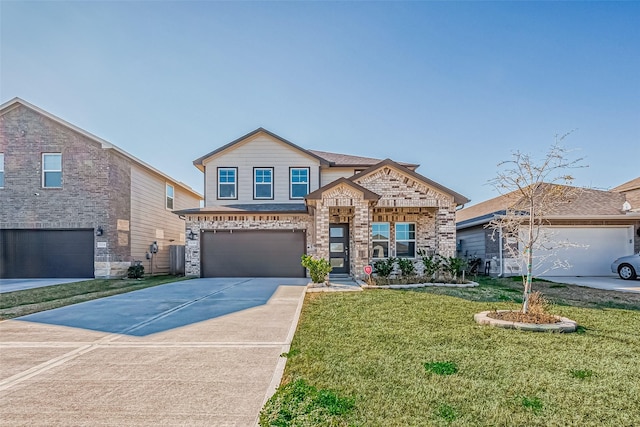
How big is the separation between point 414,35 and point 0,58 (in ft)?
41.5

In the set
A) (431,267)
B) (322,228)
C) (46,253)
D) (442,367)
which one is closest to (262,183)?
(322,228)

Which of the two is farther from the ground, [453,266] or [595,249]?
[595,249]

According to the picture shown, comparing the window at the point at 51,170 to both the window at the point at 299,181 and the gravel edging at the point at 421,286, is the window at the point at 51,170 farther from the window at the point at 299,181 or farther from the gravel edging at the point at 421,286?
the gravel edging at the point at 421,286

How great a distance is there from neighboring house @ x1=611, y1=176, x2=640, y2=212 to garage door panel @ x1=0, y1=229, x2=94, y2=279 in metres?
22.9

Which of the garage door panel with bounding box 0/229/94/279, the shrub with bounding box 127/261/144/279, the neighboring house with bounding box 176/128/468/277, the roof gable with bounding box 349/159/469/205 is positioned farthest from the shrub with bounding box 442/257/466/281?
the garage door panel with bounding box 0/229/94/279

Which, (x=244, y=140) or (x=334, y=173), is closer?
(x=244, y=140)

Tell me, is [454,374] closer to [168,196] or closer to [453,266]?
[453,266]

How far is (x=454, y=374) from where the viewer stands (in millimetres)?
3857

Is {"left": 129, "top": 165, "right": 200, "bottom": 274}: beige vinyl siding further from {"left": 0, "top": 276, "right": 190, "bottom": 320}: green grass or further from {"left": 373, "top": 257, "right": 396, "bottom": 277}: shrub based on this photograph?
{"left": 373, "top": 257, "right": 396, "bottom": 277}: shrub

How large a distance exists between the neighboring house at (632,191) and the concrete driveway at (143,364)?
16.6m

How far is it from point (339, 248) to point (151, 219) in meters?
10.1

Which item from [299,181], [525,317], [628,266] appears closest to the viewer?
[525,317]

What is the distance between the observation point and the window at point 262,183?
16328 mm

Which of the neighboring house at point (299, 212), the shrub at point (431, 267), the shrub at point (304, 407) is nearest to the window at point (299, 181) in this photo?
the neighboring house at point (299, 212)
